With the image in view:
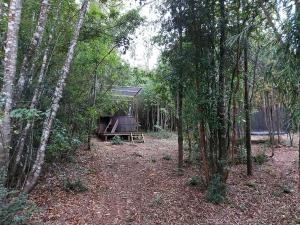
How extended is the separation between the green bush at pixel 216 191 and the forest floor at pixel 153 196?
0.39ft

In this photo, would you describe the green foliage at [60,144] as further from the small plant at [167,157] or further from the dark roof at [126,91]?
the dark roof at [126,91]

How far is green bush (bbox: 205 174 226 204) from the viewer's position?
5.57m

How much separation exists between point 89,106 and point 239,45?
15.9 feet

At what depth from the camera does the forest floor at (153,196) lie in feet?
15.7

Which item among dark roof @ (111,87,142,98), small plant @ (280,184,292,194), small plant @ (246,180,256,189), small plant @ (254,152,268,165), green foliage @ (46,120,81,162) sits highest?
dark roof @ (111,87,142,98)

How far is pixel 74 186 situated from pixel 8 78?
2.71 m

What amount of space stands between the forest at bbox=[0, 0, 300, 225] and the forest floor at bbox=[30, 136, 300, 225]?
3 centimetres

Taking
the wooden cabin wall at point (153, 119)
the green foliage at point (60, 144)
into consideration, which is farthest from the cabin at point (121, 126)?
the green foliage at point (60, 144)

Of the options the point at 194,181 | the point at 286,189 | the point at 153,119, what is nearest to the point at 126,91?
the point at 153,119

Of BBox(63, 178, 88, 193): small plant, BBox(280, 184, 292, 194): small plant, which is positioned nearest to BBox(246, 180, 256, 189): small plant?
BBox(280, 184, 292, 194): small plant

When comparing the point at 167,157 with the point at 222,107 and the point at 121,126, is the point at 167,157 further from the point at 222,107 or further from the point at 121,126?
the point at 121,126

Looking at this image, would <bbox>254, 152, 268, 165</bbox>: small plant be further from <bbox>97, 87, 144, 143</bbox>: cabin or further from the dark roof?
the dark roof

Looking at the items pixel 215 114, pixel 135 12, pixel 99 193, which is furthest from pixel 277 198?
pixel 135 12

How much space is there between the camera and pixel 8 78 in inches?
151
